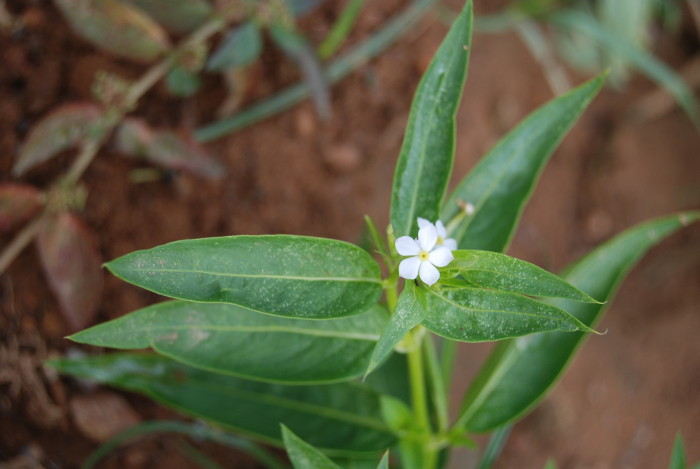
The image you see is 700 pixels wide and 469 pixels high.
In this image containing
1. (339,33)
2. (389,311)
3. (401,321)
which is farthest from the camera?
(339,33)

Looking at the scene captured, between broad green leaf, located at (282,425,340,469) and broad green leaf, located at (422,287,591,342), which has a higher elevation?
broad green leaf, located at (422,287,591,342)

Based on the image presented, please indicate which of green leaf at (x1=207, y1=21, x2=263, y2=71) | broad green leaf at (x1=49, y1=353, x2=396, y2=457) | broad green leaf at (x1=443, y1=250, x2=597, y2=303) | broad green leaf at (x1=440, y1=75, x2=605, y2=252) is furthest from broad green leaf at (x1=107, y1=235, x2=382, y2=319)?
green leaf at (x1=207, y1=21, x2=263, y2=71)

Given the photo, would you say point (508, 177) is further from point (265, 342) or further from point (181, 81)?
point (181, 81)

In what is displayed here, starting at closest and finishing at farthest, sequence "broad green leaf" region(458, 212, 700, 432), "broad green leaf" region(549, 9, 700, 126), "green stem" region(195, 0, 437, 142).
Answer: "broad green leaf" region(458, 212, 700, 432)
"green stem" region(195, 0, 437, 142)
"broad green leaf" region(549, 9, 700, 126)

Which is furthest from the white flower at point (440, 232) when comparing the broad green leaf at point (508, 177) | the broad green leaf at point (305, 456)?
the broad green leaf at point (305, 456)

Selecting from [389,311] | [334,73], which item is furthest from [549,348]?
[334,73]

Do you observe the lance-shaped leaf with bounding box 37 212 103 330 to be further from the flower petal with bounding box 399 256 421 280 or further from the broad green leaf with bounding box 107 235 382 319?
the flower petal with bounding box 399 256 421 280
